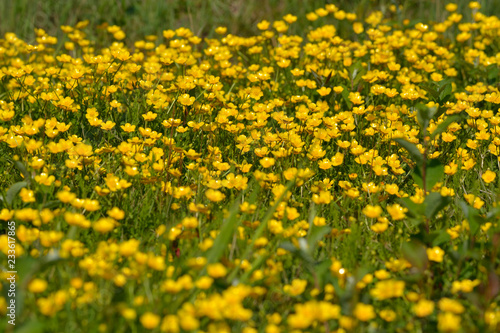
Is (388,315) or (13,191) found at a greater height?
(13,191)

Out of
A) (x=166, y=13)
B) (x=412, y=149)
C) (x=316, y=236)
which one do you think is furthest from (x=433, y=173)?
(x=166, y=13)

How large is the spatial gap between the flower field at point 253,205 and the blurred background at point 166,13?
5.10ft

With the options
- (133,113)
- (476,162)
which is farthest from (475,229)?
(133,113)

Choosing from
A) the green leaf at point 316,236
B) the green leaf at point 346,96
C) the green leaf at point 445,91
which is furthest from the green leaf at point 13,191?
the green leaf at point 445,91

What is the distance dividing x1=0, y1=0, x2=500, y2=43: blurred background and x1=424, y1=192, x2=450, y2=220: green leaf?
13.2ft

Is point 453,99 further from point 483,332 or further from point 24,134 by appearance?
point 24,134

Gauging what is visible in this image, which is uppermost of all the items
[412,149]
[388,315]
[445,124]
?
[445,124]

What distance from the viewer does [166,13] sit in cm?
676

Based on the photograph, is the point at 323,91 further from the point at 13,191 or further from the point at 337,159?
the point at 13,191

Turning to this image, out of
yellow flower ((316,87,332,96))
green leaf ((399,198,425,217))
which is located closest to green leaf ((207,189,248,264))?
green leaf ((399,198,425,217))

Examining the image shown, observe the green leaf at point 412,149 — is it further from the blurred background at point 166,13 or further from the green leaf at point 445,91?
the blurred background at point 166,13

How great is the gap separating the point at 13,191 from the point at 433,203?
1.92 metres

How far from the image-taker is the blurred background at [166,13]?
255 inches

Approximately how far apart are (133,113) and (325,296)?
2.09 meters
